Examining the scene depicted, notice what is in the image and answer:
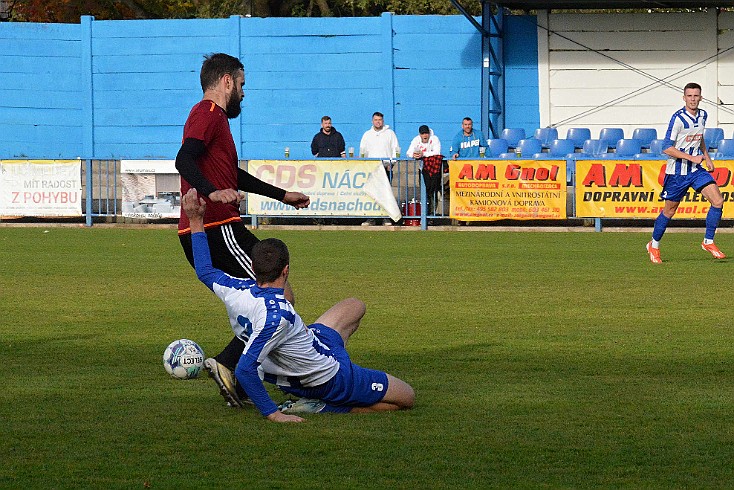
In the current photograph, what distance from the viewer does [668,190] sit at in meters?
16.1

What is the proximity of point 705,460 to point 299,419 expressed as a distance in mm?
2044

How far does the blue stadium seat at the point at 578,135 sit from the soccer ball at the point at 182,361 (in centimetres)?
2139

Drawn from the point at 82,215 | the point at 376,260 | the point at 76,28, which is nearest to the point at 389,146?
the point at 82,215

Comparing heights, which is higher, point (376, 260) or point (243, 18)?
point (243, 18)

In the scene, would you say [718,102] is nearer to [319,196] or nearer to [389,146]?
[389,146]

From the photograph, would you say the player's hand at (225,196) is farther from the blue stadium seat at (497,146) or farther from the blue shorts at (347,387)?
the blue stadium seat at (497,146)

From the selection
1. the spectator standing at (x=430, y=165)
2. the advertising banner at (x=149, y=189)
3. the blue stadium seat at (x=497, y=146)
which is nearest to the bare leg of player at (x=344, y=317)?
the spectator standing at (x=430, y=165)

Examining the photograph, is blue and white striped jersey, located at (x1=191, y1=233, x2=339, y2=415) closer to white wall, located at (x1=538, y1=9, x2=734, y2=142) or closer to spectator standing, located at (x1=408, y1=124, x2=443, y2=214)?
spectator standing, located at (x1=408, y1=124, x2=443, y2=214)

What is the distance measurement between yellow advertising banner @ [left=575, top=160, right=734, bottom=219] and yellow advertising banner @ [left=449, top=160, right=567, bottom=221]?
38 cm

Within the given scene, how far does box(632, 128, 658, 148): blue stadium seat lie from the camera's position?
27969mm

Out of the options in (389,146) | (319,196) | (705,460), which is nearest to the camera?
(705,460)

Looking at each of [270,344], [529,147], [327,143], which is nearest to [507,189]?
[327,143]

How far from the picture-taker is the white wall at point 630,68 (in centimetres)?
2880

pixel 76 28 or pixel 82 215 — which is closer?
pixel 82 215
